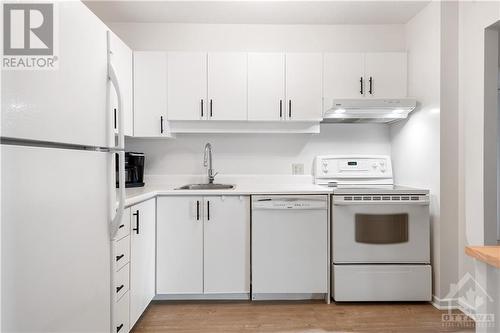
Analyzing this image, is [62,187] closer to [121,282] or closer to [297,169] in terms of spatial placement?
[121,282]

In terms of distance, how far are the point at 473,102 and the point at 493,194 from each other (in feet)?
2.22

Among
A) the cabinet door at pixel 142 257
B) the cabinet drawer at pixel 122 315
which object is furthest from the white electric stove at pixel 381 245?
the cabinet drawer at pixel 122 315

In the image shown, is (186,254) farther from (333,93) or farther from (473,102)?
(473,102)

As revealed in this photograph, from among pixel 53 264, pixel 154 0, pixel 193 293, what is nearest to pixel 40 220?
pixel 53 264

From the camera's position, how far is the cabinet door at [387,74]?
2.90m

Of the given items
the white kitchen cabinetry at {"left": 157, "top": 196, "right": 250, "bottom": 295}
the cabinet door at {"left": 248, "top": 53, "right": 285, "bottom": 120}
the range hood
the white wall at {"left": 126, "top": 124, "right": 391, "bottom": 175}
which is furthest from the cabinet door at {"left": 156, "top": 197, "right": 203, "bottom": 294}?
the range hood

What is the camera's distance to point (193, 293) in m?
2.56

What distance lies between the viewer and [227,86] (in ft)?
9.42

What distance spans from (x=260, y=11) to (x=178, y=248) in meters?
2.15

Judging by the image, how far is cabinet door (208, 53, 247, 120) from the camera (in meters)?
2.86

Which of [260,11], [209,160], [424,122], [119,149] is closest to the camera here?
[119,149]

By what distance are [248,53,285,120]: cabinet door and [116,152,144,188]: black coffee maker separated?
109 cm

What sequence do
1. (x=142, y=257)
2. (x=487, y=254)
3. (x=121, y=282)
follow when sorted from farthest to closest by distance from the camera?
1. (x=142, y=257)
2. (x=121, y=282)
3. (x=487, y=254)

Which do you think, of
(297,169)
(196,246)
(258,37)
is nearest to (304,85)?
(258,37)
